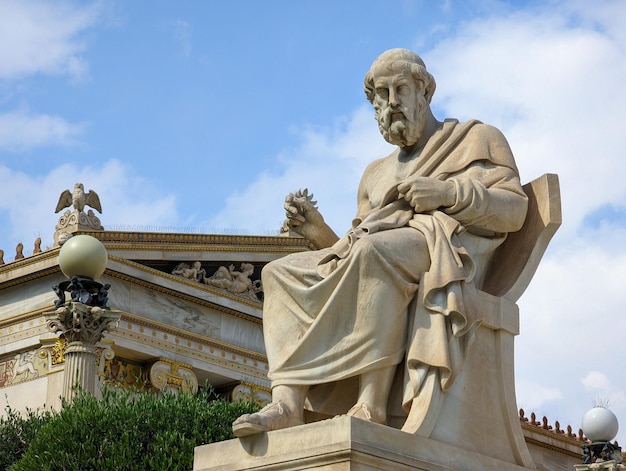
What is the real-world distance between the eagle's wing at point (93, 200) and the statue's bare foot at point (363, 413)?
74.9ft

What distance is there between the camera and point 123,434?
12.5m

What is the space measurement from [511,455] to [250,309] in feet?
81.2

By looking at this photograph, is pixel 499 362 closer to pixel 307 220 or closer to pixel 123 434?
pixel 307 220

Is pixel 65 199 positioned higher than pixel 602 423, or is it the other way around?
pixel 65 199

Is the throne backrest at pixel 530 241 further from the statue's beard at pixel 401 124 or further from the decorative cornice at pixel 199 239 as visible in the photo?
the decorative cornice at pixel 199 239

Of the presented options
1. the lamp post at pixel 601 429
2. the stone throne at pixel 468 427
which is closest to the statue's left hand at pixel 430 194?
the stone throne at pixel 468 427

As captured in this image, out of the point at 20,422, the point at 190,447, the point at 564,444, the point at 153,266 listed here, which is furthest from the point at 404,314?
the point at 564,444

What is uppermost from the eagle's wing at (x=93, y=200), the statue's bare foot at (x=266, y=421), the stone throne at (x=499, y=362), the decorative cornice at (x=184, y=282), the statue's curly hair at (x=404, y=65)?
the eagle's wing at (x=93, y=200)

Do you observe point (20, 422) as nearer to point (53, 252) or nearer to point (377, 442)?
point (377, 442)

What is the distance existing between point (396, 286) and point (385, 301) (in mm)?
94

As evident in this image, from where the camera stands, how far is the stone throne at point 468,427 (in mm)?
6590

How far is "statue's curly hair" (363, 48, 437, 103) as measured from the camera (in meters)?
7.73

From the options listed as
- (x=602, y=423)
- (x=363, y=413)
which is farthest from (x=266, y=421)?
(x=602, y=423)

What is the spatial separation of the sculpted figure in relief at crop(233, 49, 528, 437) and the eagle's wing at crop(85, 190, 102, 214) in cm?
2214
